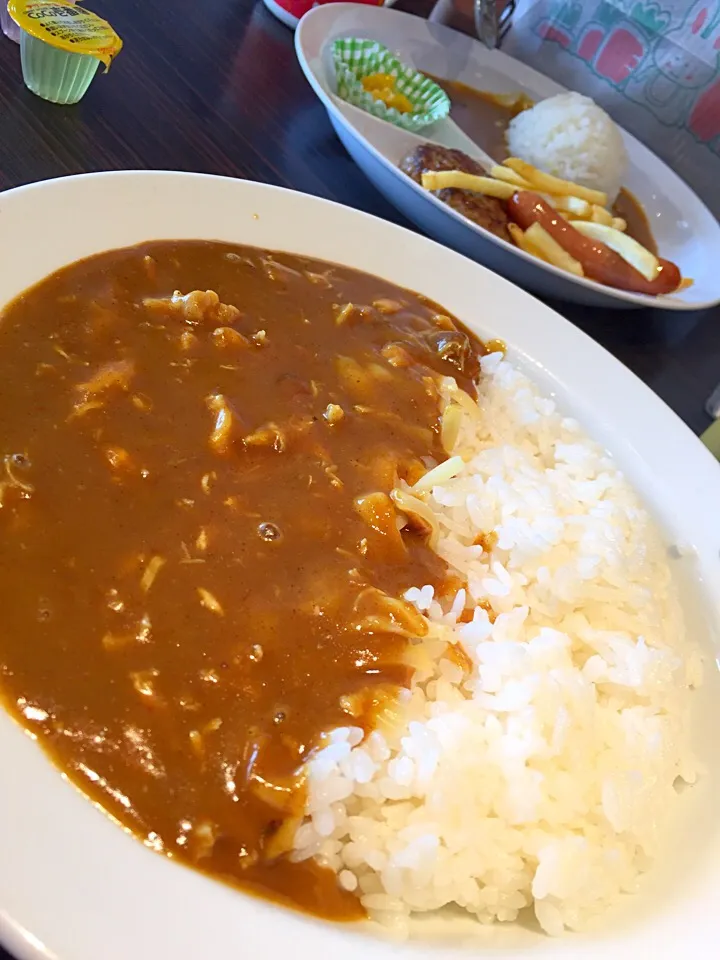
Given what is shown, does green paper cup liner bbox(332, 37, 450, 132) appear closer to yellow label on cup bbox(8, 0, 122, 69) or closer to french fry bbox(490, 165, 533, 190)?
french fry bbox(490, 165, 533, 190)

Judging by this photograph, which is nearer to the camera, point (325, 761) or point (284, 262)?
point (325, 761)

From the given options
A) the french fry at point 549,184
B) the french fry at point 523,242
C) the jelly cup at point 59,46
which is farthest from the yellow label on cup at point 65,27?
the french fry at point 549,184

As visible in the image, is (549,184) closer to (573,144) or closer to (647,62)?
(573,144)

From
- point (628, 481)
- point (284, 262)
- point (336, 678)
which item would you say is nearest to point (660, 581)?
point (628, 481)

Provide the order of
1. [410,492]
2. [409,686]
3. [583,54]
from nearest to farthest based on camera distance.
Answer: [409,686], [410,492], [583,54]

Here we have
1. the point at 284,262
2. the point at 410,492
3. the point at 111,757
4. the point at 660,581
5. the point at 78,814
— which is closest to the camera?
the point at 78,814

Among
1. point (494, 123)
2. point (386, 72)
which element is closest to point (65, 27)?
point (386, 72)

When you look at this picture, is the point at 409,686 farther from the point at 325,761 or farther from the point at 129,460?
the point at 129,460
